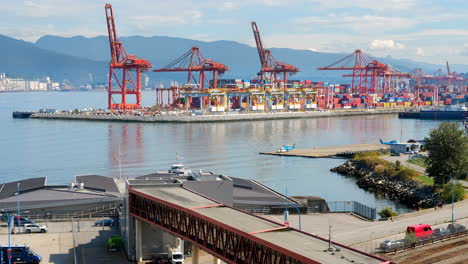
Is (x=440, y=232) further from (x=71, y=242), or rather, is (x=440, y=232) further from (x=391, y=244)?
(x=71, y=242)

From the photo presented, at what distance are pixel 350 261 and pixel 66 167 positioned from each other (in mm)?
19782

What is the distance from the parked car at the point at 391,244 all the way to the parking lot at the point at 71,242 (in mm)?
4120

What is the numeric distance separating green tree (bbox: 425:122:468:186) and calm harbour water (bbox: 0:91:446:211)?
4.49ft

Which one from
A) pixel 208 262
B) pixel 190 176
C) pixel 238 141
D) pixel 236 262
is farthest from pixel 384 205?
pixel 238 141

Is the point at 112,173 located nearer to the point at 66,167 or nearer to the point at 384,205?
the point at 66,167

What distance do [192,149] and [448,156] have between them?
15188 mm

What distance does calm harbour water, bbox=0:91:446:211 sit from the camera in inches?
891

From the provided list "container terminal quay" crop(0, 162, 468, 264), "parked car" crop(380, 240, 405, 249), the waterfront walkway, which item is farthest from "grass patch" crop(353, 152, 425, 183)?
"parked car" crop(380, 240, 405, 249)

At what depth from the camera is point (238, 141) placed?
35.6 meters

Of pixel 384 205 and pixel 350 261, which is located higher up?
pixel 350 261

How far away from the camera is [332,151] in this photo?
29906 mm

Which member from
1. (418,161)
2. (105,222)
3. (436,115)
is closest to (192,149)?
(418,161)

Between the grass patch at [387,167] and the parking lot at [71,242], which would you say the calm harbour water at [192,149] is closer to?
the grass patch at [387,167]

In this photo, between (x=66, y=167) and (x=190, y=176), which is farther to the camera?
(x=66, y=167)
